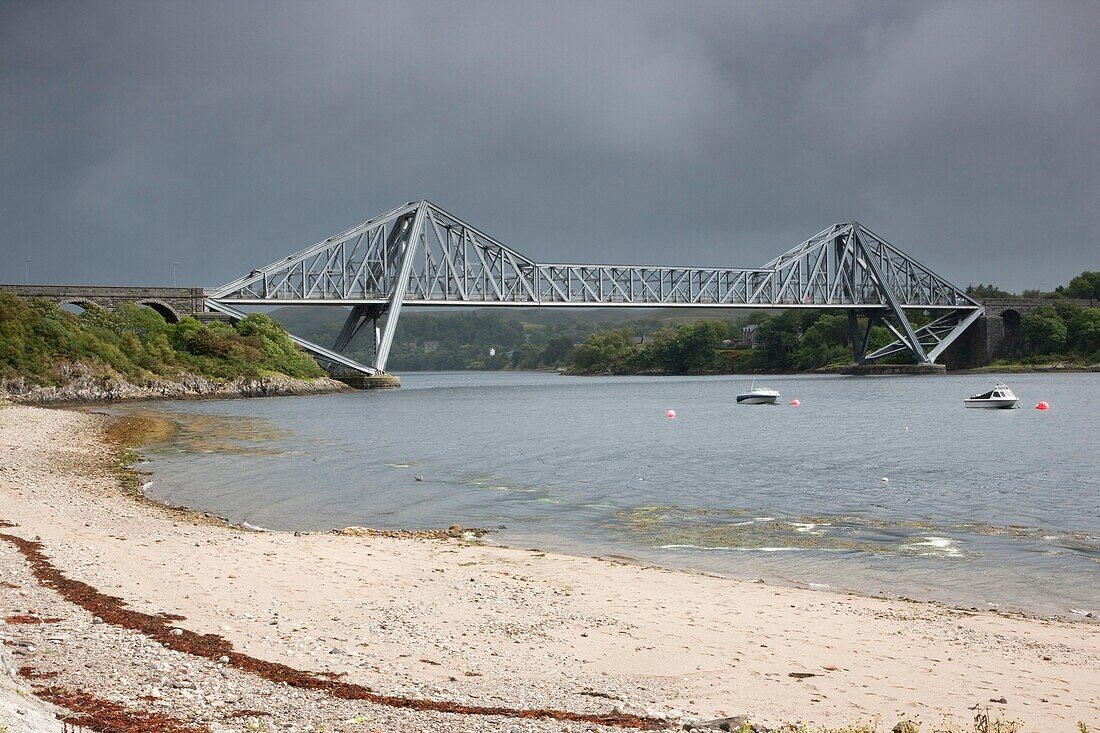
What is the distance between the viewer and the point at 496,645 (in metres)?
10.6

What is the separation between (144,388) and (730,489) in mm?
68771

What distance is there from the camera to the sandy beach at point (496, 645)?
7980mm

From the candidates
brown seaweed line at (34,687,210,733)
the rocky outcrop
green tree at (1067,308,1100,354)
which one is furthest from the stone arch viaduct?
brown seaweed line at (34,687,210,733)

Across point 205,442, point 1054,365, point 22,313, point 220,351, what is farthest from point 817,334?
point 205,442

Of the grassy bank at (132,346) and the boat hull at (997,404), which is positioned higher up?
the grassy bank at (132,346)

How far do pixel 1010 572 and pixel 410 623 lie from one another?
10.7 metres

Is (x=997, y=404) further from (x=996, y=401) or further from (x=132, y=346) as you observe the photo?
(x=132, y=346)

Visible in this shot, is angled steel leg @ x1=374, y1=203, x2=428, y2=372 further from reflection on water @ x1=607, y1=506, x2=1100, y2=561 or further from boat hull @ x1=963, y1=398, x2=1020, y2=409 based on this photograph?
reflection on water @ x1=607, y1=506, x2=1100, y2=561

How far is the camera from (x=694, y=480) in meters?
30.6

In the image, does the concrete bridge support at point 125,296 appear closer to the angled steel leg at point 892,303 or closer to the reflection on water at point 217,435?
the reflection on water at point 217,435

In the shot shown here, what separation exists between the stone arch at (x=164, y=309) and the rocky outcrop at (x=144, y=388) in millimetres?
15245

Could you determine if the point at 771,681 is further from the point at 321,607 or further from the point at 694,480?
the point at 694,480

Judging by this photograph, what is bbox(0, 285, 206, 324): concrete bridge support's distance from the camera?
96.2 meters

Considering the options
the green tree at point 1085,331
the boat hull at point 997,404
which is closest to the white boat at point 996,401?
the boat hull at point 997,404
